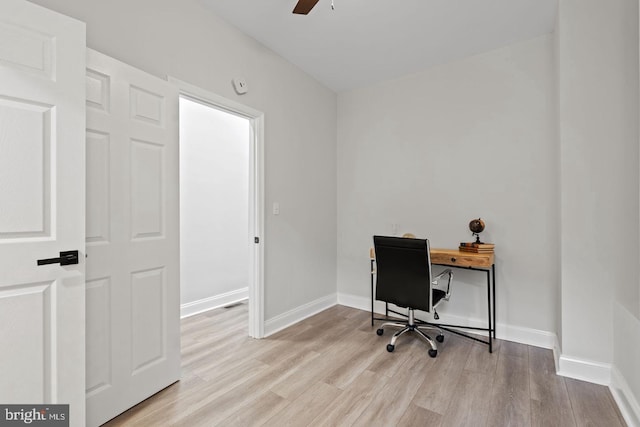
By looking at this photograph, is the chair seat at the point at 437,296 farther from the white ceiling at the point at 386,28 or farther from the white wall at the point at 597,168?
the white ceiling at the point at 386,28

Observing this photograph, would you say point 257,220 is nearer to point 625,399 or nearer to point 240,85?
point 240,85

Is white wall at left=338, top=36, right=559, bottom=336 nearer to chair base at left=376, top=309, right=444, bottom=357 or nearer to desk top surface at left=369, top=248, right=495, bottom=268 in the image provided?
desk top surface at left=369, top=248, right=495, bottom=268

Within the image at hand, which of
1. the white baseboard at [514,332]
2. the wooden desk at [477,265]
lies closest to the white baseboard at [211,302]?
the white baseboard at [514,332]

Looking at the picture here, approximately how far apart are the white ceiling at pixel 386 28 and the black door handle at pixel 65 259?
199 centimetres

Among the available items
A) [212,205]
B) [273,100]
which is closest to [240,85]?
[273,100]

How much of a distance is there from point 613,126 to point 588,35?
26.1 inches

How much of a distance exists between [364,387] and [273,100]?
2.60 metres

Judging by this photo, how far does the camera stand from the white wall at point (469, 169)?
2.72 m

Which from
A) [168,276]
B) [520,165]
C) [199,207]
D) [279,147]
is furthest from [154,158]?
[520,165]

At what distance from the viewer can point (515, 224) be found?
2.83 m

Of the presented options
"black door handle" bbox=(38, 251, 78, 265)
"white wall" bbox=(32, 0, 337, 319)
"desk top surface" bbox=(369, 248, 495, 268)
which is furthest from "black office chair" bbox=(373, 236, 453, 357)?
"black door handle" bbox=(38, 251, 78, 265)

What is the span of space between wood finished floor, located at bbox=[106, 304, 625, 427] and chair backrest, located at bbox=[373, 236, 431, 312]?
451 millimetres

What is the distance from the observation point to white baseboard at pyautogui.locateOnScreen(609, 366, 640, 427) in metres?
1.68

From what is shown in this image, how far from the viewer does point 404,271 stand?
262cm
